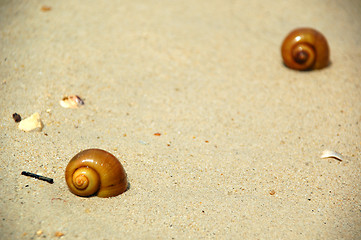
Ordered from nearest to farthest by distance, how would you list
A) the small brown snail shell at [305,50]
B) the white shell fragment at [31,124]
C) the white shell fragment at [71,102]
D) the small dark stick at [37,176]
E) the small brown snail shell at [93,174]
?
the small brown snail shell at [93,174] → the small dark stick at [37,176] → the white shell fragment at [31,124] → the white shell fragment at [71,102] → the small brown snail shell at [305,50]

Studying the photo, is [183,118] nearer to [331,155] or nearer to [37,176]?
[331,155]

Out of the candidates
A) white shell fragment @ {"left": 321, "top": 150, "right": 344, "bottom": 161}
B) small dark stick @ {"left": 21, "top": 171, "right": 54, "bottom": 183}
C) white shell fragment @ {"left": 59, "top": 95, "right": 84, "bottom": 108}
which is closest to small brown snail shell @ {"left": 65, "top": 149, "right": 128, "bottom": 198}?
small dark stick @ {"left": 21, "top": 171, "right": 54, "bottom": 183}

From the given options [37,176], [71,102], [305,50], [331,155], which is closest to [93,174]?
[37,176]

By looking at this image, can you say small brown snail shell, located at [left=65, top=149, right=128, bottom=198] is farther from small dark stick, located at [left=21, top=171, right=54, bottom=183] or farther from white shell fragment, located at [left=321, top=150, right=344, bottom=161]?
white shell fragment, located at [left=321, top=150, right=344, bottom=161]

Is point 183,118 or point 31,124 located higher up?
point 31,124

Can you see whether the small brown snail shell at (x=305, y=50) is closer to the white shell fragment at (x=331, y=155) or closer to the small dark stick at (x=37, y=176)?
the white shell fragment at (x=331, y=155)

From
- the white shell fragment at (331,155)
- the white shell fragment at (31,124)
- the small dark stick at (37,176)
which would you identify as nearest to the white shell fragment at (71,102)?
the white shell fragment at (31,124)
